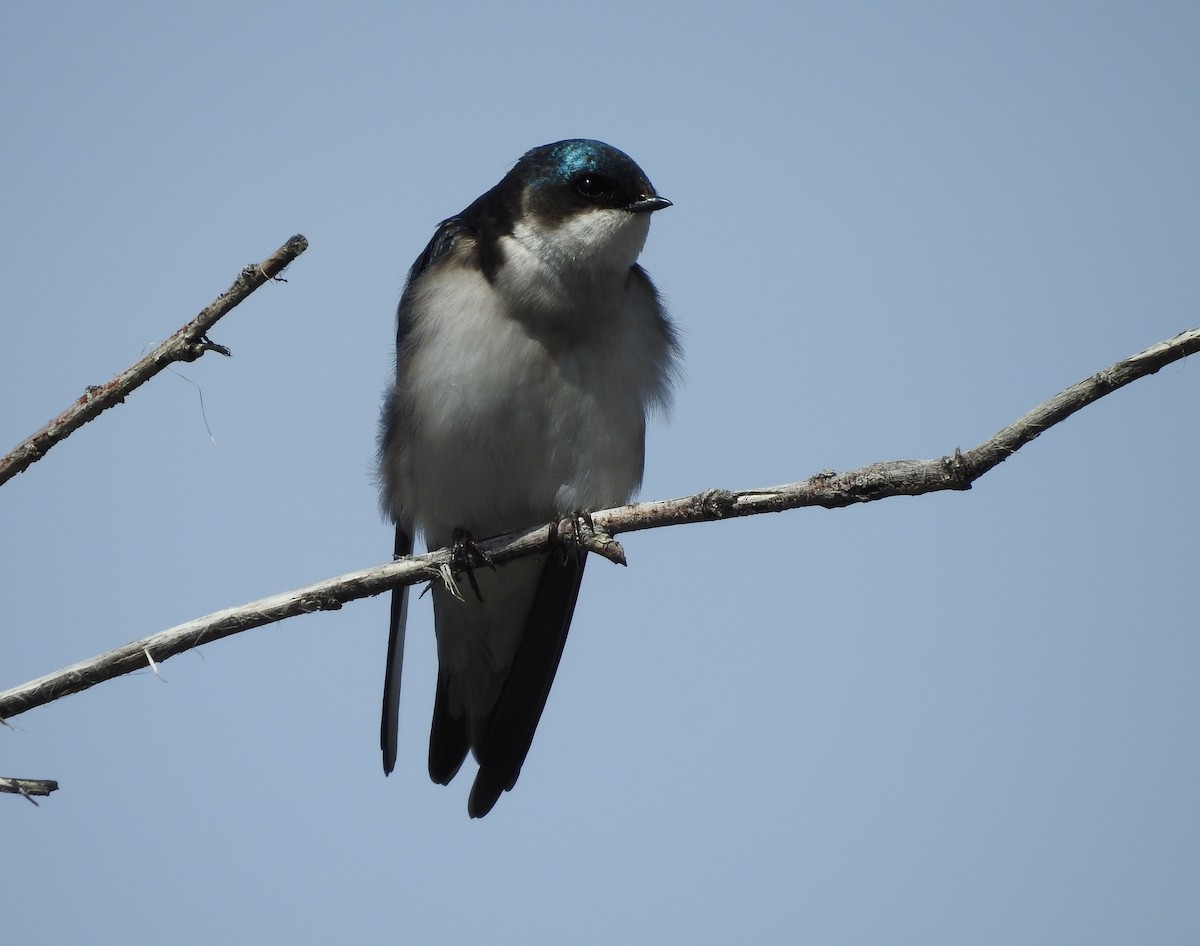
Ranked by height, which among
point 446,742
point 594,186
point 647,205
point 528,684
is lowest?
point 446,742

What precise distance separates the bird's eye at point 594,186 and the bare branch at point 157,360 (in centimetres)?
210

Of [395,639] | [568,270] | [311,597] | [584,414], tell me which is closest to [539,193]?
[568,270]

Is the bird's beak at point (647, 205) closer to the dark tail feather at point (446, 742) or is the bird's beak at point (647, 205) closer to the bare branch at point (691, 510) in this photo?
the bare branch at point (691, 510)

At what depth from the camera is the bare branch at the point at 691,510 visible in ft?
9.41

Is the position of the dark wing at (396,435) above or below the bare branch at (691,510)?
above

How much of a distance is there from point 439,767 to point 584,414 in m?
1.66

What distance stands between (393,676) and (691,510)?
2.48 m

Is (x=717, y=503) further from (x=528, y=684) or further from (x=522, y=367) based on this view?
(x=528, y=684)

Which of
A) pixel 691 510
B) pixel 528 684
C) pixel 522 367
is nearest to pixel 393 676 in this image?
pixel 528 684

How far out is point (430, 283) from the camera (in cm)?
525

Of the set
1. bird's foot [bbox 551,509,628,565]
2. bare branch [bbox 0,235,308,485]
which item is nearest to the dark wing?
bird's foot [bbox 551,509,628,565]

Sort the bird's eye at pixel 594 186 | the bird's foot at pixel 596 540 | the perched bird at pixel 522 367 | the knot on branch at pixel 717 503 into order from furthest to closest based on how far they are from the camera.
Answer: the bird's eye at pixel 594 186, the perched bird at pixel 522 367, the bird's foot at pixel 596 540, the knot on branch at pixel 717 503

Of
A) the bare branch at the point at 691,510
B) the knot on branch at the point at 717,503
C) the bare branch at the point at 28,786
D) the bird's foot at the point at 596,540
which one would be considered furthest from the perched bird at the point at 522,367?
the bare branch at the point at 28,786

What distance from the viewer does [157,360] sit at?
3.17m
